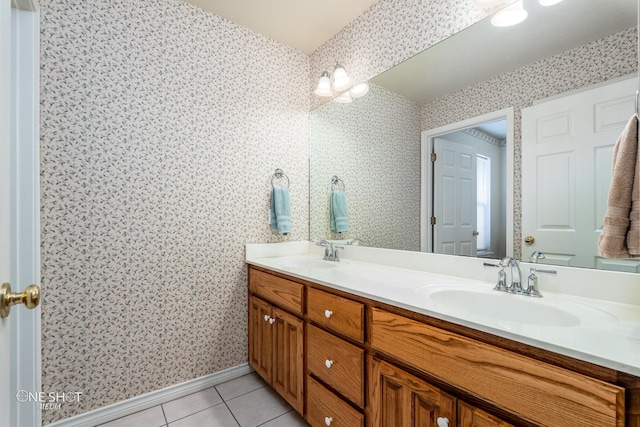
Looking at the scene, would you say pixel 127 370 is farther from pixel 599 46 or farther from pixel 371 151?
pixel 599 46

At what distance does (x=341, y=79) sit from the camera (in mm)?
1939

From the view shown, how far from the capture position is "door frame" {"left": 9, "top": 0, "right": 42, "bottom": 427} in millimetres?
992

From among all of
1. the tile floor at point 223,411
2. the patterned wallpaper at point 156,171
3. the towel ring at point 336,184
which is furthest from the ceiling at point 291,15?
the tile floor at point 223,411

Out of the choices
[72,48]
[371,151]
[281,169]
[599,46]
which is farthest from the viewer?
[281,169]

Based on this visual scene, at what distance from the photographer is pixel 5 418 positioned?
0.59 metres

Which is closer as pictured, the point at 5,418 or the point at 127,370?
the point at 5,418

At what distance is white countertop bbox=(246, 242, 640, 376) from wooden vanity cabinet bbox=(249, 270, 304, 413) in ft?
0.40

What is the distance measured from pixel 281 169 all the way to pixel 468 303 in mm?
1529

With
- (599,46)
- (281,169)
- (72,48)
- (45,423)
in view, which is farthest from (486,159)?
(45,423)

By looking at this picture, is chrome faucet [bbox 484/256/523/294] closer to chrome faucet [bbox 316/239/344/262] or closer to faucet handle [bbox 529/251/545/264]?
faucet handle [bbox 529/251/545/264]

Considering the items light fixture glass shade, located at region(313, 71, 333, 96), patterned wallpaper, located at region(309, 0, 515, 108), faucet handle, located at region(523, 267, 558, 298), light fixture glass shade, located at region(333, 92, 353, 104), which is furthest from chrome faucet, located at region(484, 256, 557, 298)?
light fixture glass shade, located at region(313, 71, 333, 96)

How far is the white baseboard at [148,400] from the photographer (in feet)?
4.66

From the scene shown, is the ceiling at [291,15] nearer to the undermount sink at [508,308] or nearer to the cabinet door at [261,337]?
the undermount sink at [508,308]

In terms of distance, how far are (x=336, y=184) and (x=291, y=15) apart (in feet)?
3.85
